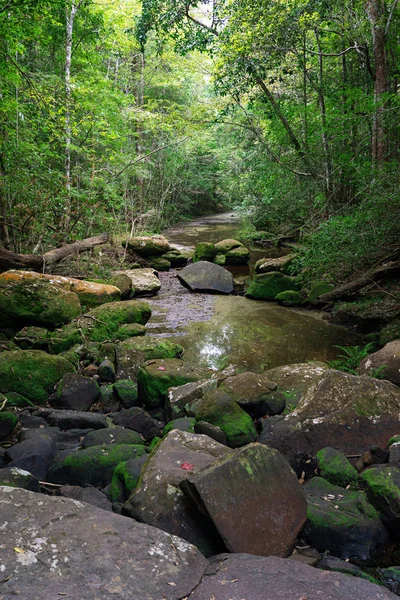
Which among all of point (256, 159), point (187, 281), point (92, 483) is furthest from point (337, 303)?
point (256, 159)

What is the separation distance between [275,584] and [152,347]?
4.61 m

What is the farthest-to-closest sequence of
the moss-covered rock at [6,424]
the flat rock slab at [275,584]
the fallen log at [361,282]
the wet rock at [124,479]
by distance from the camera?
the fallen log at [361,282] < the moss-covered rock at [6,424] < the wet rock at [124,479] < the flat rock slab at [275,584]

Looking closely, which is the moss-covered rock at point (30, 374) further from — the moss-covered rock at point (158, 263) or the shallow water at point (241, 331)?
the moss-covered rock at point (158, 263)

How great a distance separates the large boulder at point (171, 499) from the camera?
2.41m

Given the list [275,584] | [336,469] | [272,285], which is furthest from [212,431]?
[272,285]

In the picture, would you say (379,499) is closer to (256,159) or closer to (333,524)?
(333,524)

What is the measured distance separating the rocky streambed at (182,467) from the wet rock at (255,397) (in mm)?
19

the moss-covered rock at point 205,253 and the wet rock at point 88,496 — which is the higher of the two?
the moss-covered rock at point 205,253

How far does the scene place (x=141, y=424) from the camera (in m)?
4.27

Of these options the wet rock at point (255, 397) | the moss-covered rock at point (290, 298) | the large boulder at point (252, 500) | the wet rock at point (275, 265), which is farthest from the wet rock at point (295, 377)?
the wet rock at point (275, 265)

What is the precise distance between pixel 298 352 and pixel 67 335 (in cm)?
395

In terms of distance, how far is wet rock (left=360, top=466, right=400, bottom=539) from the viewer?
2709 mm

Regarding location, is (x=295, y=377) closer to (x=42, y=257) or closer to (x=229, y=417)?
(x=229, y=417)

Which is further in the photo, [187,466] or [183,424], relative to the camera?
[183,424]
